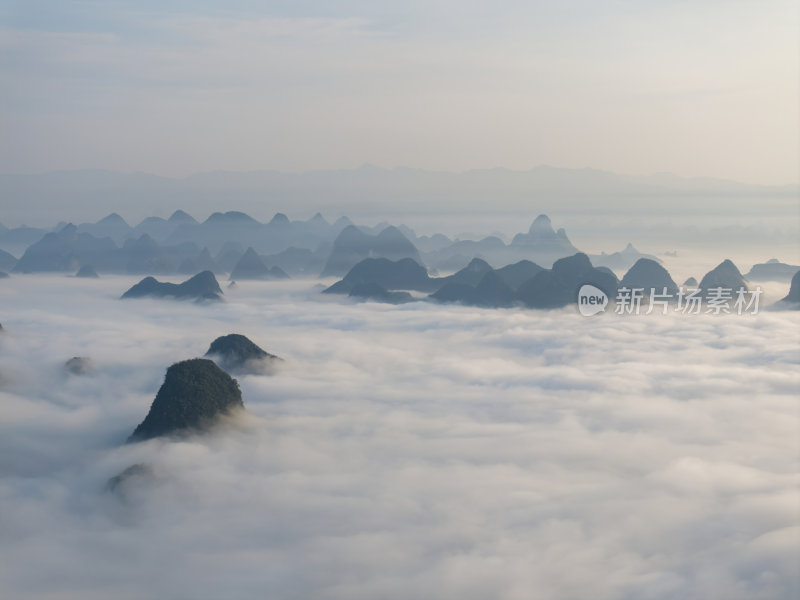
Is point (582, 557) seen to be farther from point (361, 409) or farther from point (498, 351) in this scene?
point (498, 351)

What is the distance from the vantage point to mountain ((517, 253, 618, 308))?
550 feet

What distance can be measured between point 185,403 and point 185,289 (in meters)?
122

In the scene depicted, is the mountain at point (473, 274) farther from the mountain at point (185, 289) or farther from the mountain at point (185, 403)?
the mountain at point (185, 403)

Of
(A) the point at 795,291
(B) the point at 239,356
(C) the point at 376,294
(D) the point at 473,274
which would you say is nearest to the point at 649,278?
(A) the point at 795,291

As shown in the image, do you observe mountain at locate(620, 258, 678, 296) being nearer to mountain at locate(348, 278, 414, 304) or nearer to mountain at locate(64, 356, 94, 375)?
mountain at locate(348, 278, 414, 304)

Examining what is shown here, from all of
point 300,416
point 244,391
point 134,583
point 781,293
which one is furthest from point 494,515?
point 781,293

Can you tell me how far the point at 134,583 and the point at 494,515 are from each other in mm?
25501

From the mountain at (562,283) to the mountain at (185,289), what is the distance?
7986 centimetres

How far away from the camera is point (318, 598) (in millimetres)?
42062

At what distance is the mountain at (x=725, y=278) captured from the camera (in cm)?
17862

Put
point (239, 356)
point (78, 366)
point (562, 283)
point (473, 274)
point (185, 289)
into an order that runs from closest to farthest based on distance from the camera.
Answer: point (239, 356)
point (78, 366)
point (562, 283)
point (185, 289)
point (473, 274)

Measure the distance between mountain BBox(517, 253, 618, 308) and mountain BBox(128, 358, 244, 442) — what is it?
10679 centimetres

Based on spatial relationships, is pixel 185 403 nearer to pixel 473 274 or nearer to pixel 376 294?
pixel 376 294

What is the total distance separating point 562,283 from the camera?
6693 inches
